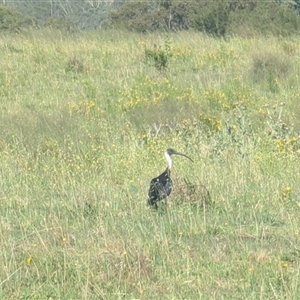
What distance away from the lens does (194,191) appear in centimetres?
539

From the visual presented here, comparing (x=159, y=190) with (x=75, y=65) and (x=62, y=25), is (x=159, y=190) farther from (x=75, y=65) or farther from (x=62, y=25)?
(x=62, y=25)

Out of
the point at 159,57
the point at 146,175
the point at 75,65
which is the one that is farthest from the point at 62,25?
the point at 146,175

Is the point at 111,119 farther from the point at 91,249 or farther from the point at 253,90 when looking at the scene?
the point at 91,249

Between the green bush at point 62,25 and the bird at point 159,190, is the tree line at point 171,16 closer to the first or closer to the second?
the green bush at point 62,25

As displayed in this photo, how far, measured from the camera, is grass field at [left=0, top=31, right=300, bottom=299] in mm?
4000

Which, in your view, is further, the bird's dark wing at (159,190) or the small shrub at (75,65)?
the small shrub at (75,65)

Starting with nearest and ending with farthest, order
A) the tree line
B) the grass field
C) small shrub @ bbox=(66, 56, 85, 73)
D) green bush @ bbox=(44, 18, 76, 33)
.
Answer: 1. the grass field
2. small shrub @ bbox=(66, 56, 85, 73)
3. green bush @ bbox=(44, 18, 76, 33)
4. the tree line

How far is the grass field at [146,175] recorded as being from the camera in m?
4.00

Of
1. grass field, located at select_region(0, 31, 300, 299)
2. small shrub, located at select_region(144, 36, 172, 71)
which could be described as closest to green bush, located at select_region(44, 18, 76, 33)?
grass field, located at select_region(0, 31, 300, 299)

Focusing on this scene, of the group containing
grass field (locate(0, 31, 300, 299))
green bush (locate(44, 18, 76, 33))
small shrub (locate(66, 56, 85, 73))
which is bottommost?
grass field (locate(0, 31, 300, 299))

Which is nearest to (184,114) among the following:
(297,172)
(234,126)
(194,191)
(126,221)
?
(234,126)

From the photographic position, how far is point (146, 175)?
6.29 metres

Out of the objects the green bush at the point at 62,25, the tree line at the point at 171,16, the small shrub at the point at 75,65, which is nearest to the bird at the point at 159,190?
the small shrub at the point at 75,65

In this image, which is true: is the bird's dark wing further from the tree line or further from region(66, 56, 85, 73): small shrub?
the tree line
